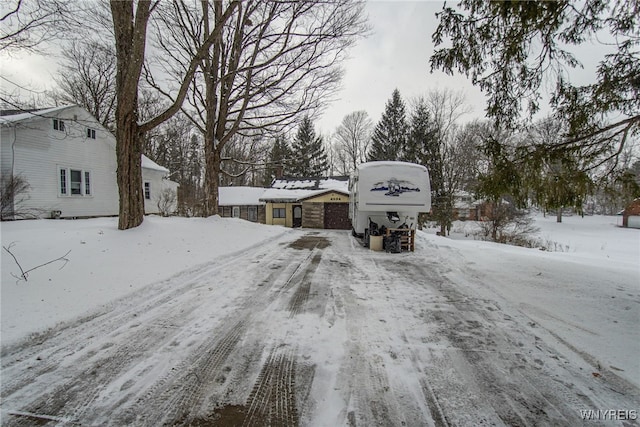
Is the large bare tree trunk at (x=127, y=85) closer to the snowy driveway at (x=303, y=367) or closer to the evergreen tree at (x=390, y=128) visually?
the snowy driveway at (x=303, y=367)

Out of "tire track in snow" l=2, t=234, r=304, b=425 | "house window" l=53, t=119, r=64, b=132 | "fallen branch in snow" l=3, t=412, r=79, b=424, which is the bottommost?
"fallen branch in snow" l=3, t=412, r=79, b=424

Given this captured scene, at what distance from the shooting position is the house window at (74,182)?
577 inches

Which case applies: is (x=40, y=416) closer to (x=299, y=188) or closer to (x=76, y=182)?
(x=76, y=182)

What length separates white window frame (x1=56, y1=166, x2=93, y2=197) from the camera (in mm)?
14453

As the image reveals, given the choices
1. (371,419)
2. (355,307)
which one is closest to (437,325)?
(355,307)

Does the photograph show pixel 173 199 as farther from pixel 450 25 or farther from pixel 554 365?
pixel 554 365

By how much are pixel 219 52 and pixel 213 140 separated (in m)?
4.05

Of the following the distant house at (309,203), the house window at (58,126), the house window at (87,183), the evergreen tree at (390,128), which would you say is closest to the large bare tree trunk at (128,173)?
the house window at (58,126)

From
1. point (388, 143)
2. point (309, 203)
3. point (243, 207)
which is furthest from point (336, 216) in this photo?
point (388, 143)

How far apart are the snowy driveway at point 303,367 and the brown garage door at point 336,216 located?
18349 mm

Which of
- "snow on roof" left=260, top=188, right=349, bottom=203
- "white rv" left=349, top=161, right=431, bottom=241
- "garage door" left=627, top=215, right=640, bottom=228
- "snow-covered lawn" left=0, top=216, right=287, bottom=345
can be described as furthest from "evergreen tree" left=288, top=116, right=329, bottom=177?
"garage door" left=627, top=215, right=640, bottom=228

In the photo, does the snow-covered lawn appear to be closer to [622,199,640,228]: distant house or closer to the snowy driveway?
the snowy driveway

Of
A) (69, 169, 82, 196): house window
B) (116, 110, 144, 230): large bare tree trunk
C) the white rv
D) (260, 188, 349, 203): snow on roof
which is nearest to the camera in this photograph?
(116, 110, 144, 230): large bare tree trunk

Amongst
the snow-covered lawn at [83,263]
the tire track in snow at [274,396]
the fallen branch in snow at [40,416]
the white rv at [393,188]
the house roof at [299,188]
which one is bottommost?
the tire track in snow at [274,396]
